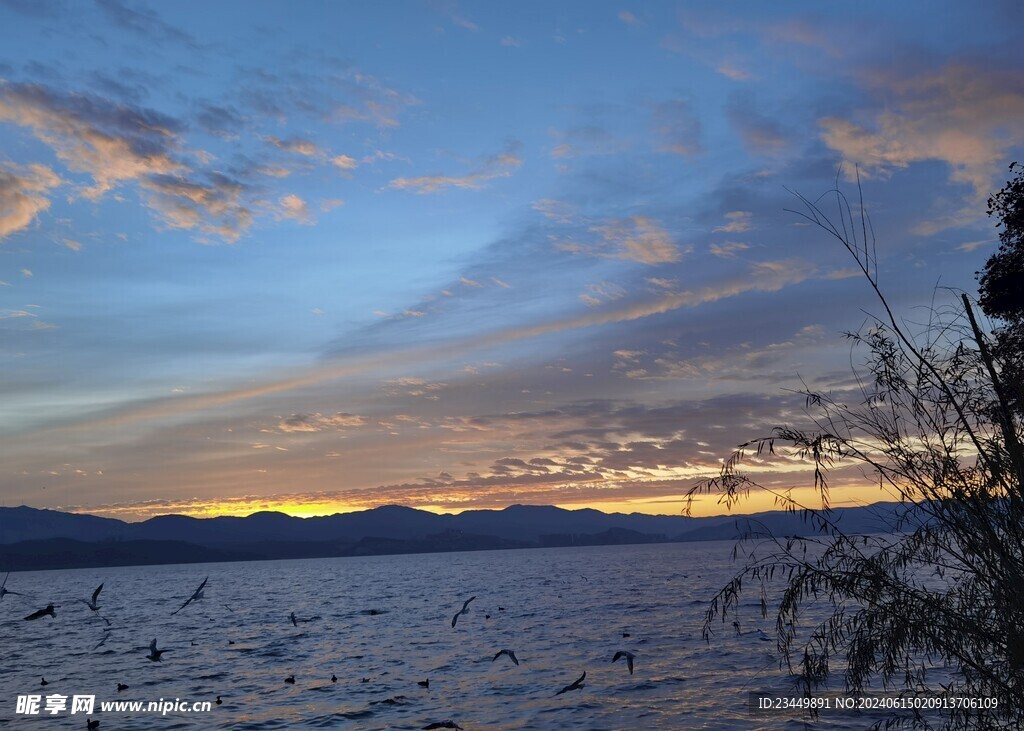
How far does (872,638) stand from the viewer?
8.91 m

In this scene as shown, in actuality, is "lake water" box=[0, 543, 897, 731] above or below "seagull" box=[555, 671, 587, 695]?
below

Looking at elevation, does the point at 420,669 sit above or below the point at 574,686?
below

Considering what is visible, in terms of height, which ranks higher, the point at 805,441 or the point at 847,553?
the point at 805,441

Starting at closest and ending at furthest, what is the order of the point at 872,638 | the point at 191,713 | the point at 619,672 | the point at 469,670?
the point at 872,638
the point at 191,713
the point at 619,672
the point at 469,670

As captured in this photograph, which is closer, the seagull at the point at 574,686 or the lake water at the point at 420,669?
the lake water at the point at 420,669

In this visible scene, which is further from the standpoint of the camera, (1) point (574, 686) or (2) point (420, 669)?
(2) point (420, 669)

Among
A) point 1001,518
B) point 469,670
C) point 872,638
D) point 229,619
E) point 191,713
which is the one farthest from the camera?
point 229,619

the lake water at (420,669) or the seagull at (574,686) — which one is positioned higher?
the seagull at (574,686)

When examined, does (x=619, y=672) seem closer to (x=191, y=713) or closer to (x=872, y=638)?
(x=191, y=713)

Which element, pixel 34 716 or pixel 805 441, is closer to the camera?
pixel 805 441

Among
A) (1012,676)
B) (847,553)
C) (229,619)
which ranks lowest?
(229,619)

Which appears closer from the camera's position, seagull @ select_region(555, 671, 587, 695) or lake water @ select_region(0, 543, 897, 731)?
lake water @ select_region(0, 543, 897, 731)

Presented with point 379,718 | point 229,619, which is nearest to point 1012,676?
point 379,718

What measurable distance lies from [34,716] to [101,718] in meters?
3.49
